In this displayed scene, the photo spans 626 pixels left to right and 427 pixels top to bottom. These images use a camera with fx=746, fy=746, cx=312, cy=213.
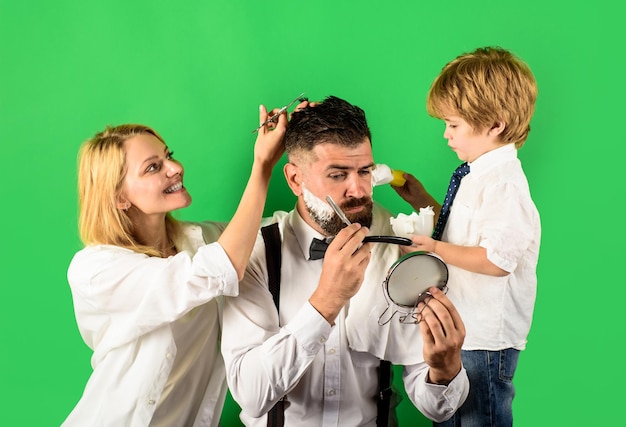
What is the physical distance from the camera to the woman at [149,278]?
7.27 ft

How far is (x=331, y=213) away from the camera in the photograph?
226cm

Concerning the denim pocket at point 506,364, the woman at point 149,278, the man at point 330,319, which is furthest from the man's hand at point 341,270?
the denim pocket at point 506,364

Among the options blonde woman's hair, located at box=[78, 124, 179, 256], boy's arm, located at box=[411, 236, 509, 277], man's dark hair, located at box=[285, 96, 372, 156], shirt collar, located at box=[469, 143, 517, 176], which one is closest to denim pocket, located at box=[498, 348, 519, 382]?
boy's arm, located at box=[411, 236, 509, 277]

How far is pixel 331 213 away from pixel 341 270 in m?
0.25

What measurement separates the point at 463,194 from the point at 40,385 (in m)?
1.72

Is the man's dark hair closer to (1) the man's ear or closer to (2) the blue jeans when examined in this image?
(1) the man's ear

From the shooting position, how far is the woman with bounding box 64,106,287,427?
221 centimetres

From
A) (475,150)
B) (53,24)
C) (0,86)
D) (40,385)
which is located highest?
(53,24)

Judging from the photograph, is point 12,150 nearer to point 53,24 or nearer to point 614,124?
point 53,24

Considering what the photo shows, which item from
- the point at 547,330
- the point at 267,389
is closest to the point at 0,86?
the point at 267,389

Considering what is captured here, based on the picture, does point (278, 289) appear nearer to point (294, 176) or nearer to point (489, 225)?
point (294, 176)

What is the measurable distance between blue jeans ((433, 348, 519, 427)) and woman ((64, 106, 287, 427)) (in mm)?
811

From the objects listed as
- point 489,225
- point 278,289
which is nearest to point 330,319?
point 278,289

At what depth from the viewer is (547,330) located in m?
2.77
